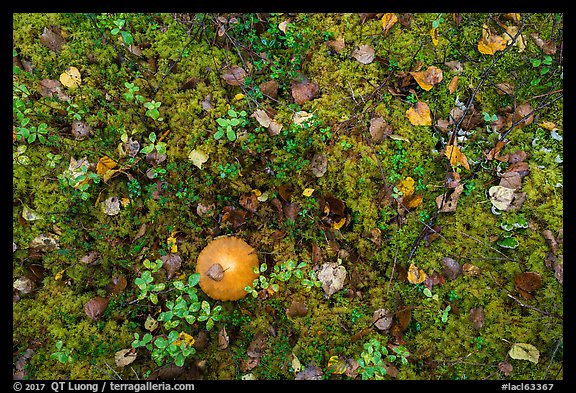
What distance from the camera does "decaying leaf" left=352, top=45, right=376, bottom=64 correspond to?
3213mm

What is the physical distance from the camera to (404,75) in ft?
10.4

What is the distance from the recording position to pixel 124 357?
9.34 ft

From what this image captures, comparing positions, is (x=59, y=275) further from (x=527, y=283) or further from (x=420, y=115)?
(x=527, y=283)

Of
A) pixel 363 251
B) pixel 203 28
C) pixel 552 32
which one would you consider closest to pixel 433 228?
pixel 363 251

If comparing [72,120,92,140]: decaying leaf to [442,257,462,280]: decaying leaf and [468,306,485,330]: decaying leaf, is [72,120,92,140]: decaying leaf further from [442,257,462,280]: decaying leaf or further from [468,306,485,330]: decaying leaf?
[468,306,485,330]: decaying leaf

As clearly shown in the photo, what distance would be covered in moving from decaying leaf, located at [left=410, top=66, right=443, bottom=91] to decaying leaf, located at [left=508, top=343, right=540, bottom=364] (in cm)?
210

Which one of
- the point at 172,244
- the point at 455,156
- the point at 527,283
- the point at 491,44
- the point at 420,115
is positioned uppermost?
the point at 491,44

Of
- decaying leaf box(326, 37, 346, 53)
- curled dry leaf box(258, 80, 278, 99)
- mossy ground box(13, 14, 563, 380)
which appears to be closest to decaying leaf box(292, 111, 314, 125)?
mossy ground box(13, 14, 563, 380)

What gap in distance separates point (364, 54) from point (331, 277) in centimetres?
190

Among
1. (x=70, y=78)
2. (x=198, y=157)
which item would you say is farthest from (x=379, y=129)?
(x=70, y=78)

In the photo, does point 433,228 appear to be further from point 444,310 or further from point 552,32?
point 552,32

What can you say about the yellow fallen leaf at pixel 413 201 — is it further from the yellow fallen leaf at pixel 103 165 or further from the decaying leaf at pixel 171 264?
the yellow fallen leaf at pixel 103 165

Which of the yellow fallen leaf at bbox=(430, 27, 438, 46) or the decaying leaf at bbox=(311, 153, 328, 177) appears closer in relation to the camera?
the decaying leaf at bbox=(311, 153, 328, 177)
